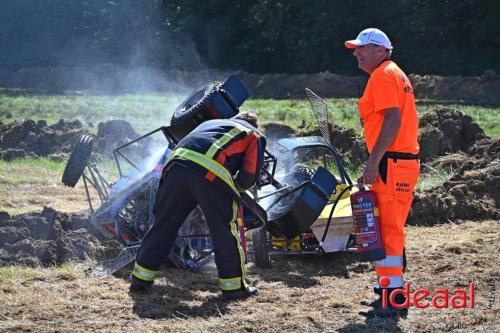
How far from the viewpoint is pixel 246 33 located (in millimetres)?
41562

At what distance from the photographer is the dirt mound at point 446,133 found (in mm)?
12320

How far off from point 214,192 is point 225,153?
327 millimetres

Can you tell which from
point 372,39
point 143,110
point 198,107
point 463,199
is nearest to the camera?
point 372,39

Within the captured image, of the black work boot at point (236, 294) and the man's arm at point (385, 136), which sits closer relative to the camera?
the man's arm at point (385, 136)

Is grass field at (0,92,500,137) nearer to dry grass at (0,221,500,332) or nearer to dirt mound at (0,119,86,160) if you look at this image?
dirt mound at (0,119,86,160)

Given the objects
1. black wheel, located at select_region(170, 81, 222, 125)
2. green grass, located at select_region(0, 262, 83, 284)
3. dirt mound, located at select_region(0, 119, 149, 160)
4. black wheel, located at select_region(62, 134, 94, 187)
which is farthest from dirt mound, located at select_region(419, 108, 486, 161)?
green grass, located at select_region(0, 262, 83, 284)

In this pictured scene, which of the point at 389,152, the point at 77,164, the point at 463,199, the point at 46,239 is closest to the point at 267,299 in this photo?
the point at 389,152

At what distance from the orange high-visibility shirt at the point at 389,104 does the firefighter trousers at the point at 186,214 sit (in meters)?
1.29

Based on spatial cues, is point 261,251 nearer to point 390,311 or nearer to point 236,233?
point 236,233

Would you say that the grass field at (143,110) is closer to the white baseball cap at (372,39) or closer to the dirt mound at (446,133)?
the dirt mound at (446,133)

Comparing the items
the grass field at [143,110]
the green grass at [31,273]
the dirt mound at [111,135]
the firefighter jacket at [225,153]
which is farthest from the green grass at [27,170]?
the firefighter jacket at [225,153]

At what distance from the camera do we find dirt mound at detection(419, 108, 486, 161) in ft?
40.4

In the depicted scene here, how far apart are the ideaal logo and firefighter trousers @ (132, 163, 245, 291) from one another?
1.21 m

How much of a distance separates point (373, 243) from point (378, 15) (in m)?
31.5
